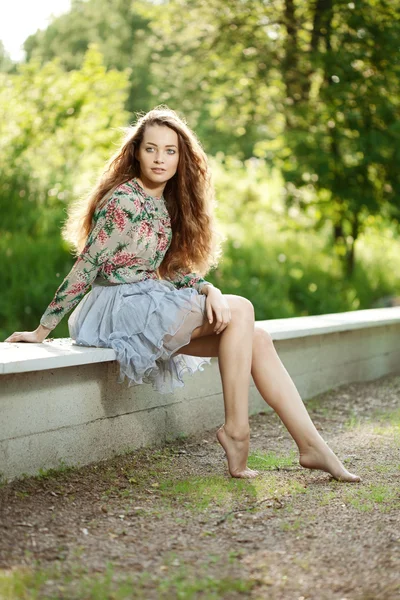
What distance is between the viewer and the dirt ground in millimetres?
2266

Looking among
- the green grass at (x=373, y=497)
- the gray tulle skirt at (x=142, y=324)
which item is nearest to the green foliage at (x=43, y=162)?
the gray tulle skirt at (x=142, y=324)

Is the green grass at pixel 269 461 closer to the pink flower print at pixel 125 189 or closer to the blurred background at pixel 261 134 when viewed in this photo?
the pink flower print at pixel 125 189

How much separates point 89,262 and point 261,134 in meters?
9.70

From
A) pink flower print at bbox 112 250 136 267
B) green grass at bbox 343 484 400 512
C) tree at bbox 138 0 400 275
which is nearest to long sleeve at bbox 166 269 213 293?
pink flower print at bbox 112 250 136 267

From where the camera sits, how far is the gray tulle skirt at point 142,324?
11.0 feet

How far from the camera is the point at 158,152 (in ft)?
11.7

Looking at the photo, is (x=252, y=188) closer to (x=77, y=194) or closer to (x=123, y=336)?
(x=77, y=194)

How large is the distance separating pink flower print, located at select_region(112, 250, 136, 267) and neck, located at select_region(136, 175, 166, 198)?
302mm

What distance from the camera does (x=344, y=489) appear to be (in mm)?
3277

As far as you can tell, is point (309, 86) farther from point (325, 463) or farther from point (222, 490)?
point (222, 490)

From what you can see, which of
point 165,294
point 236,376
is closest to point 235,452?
point 236,376

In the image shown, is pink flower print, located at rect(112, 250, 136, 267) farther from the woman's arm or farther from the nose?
the nose

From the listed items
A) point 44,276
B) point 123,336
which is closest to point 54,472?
point 123,336

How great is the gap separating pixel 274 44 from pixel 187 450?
287 inches
